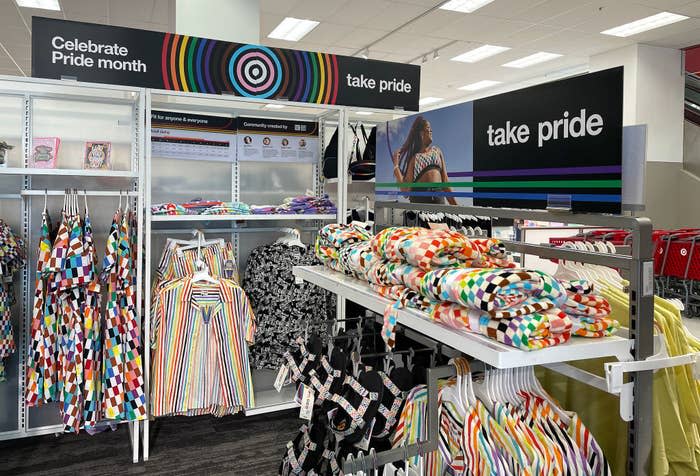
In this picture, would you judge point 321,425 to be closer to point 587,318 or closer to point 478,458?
point 478,458

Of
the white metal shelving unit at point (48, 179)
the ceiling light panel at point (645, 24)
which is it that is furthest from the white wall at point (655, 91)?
the white metal shelving unit at point (48, 179)

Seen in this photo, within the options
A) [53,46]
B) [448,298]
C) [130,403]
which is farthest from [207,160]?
[448,298]

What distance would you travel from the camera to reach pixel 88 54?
3.38 meters

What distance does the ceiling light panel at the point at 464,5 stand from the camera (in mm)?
6922

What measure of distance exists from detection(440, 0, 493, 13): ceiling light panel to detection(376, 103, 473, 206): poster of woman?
203 inches

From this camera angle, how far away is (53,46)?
3316 mm

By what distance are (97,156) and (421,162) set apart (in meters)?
2.31

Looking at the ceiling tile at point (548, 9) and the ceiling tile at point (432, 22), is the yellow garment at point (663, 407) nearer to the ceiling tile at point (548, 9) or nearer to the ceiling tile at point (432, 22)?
the ceiling tile at point (548, 9)

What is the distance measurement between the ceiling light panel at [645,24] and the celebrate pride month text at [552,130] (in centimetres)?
742

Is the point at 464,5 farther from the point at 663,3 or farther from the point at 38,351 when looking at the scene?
the point at 38,351

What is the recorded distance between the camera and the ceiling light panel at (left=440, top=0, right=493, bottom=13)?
6922 millimetres

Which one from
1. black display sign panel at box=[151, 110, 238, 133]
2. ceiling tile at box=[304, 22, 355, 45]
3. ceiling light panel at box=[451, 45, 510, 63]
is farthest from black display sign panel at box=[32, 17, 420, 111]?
ceiling light panel at box=[451, 45, 510, 63]

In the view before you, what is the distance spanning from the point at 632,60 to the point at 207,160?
7887 mm

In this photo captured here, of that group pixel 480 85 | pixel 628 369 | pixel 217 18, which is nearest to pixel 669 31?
pixel 480 85
